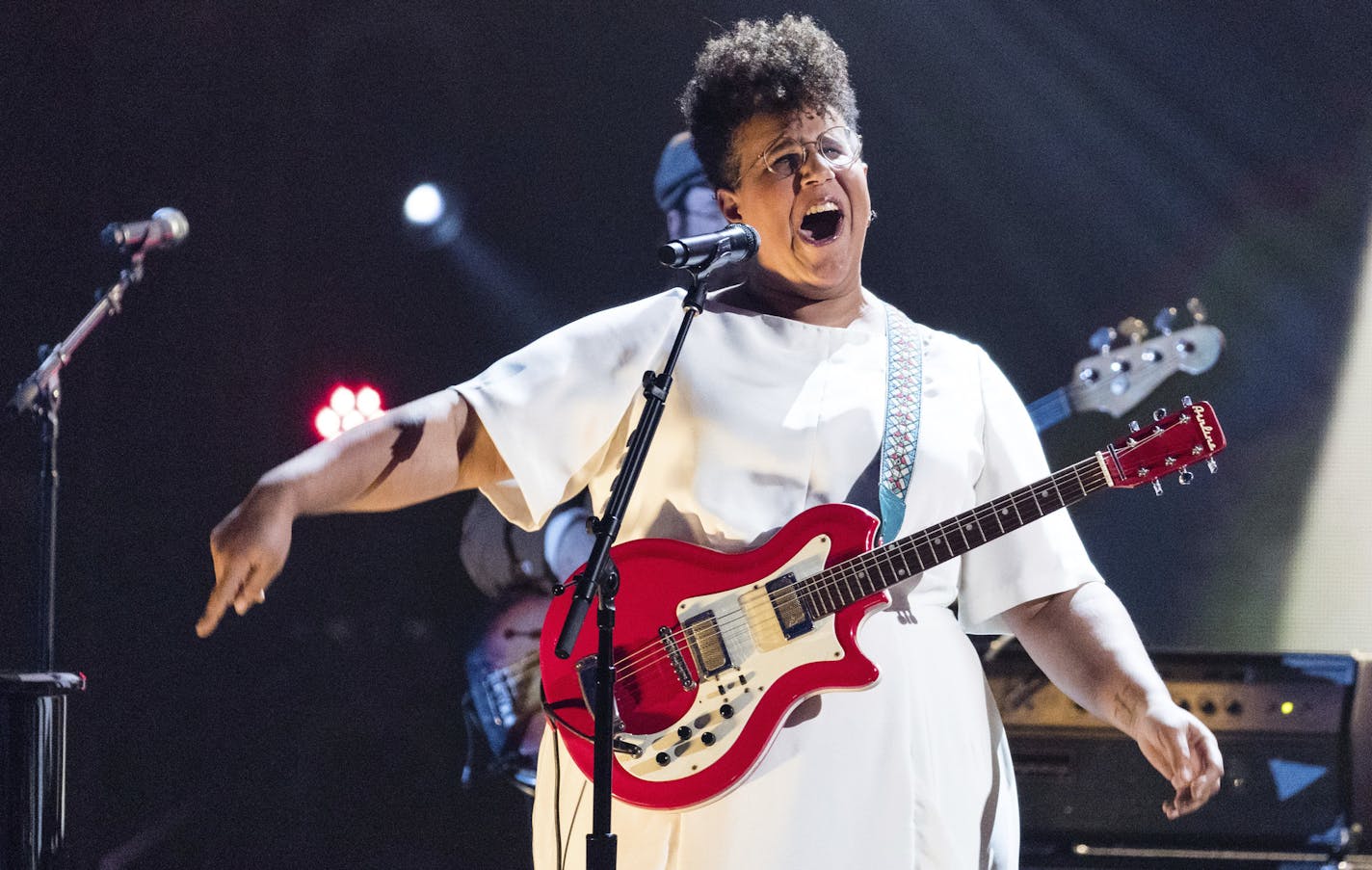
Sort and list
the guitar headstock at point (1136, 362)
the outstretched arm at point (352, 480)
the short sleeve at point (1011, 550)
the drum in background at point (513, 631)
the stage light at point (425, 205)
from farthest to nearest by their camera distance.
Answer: the stage light at point (425, 205), the guitar headstock at point (1136, 362), the drum in background at point (513, 631), the short sleeve at point (1011, 550), the outstretched arm at point (352, 480)

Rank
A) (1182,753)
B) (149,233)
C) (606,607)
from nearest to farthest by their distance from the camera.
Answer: (606,607) → (1182,753) → (149,233)

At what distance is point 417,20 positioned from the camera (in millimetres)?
4965

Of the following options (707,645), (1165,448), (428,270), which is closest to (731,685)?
(707,645)

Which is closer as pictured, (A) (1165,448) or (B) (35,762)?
(A) (1165,448)

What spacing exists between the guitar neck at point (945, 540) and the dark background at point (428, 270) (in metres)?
2.94

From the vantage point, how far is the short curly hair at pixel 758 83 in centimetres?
229

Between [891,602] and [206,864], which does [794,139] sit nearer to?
[891,602]

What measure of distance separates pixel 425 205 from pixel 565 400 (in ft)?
10.0

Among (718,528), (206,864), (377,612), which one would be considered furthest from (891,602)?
(206,864)

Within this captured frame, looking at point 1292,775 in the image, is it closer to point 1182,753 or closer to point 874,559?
point 1182,753

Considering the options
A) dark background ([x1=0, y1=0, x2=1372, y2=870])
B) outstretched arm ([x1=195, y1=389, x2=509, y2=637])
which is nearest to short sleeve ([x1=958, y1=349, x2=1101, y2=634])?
outstretched arm ([x1=195, y1=389, x2=509, y2=637])

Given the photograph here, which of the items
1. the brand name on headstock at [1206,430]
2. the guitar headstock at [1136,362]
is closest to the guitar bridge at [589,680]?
the brand name on headstock at [1206,430]

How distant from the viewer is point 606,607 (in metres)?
1.84

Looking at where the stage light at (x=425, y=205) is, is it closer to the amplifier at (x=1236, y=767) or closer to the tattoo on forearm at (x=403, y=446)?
the amplifier at (x=1236, y=767)
